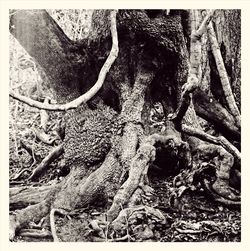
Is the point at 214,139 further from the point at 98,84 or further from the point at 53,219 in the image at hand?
the point at 53,219

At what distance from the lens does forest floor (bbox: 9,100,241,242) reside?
290 cm

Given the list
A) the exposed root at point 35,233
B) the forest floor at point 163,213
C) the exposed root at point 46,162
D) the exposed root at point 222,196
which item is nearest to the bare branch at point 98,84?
the forest floor at point 163,213

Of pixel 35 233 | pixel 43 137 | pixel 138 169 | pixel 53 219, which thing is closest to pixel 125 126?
pixel 138 169

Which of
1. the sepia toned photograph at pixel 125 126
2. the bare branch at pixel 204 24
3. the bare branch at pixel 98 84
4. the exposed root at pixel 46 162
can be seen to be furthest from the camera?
the exposed root at pixel 46 162

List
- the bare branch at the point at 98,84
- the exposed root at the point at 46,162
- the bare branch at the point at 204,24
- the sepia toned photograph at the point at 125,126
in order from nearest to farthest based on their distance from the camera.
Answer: the bare branch at the point at 98,84 → the sepia toned photograph at the point at 125,126 → the bare branch at the point at 204,24 → the exposed root at the point at 46,162

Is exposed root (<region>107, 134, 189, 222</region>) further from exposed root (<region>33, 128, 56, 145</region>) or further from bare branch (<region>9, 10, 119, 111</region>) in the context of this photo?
exposed root (<region>33, 128, 56, 145</region>)

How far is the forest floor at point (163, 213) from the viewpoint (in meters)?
2.90

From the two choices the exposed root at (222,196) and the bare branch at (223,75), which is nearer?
the exposed root at (222,196)

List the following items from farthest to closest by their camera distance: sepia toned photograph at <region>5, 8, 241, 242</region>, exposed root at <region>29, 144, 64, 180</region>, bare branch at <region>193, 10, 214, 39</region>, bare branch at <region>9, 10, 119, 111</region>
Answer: exposed root at <region>29, 144, 64, 180</region> → bare branch at <region>193, 10, 214, 39</region> → sepia toned photograph at <region>5, 8, 241, 242</region> → bare branch at <region>9, 10, 119, 111</region>

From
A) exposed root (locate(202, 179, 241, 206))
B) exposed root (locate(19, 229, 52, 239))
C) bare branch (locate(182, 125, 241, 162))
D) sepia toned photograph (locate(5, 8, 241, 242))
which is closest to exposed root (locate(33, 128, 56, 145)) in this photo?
sepia toned photograph (locate(5, 8, 241, 242))

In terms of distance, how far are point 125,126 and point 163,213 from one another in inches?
23.8

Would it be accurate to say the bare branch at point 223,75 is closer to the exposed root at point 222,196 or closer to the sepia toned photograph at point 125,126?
the sepia toned photograph at point 125,126
